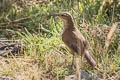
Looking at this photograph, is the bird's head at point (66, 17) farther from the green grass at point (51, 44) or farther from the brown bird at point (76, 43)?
the green grass at point (51, 44)

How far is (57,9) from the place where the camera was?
359 inches

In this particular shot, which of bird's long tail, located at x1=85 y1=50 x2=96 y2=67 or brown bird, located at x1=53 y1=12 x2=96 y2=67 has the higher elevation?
brown bird, located at x1=53 y1=12 x2=96 y2=67

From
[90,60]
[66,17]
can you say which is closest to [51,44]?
[66,17]

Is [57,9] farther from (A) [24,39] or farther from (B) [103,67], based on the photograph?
(B) [103,67]

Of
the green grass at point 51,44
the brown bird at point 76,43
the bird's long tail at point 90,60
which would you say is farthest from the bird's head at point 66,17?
the bird's long tail at point 90,60

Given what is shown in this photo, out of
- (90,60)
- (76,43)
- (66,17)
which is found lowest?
(90,60)

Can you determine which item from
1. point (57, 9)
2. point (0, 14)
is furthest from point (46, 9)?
point (0, 14)

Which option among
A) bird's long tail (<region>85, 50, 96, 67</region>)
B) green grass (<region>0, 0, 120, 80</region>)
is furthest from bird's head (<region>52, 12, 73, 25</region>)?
bird's long tail (<region>85, 50, 96, 67</region>)

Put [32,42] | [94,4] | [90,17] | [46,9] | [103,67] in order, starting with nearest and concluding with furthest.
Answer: [103,67]
[32,42]
[90,17]
[94,4]
[46,9]

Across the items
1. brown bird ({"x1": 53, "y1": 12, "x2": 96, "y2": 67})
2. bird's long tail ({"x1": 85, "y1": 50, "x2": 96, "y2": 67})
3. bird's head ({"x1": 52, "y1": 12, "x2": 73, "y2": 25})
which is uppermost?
bird's head ({"x1": 52, "y1": 12, "x2": 73, "y2": 25})

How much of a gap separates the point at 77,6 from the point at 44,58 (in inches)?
105

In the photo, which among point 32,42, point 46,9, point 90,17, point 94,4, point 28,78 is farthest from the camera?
point 46,9

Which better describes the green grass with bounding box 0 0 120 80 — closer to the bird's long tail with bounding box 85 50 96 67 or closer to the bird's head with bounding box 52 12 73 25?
the bird's long tail with bounding box 85 50 96 67

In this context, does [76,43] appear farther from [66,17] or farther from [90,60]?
[66,17]
